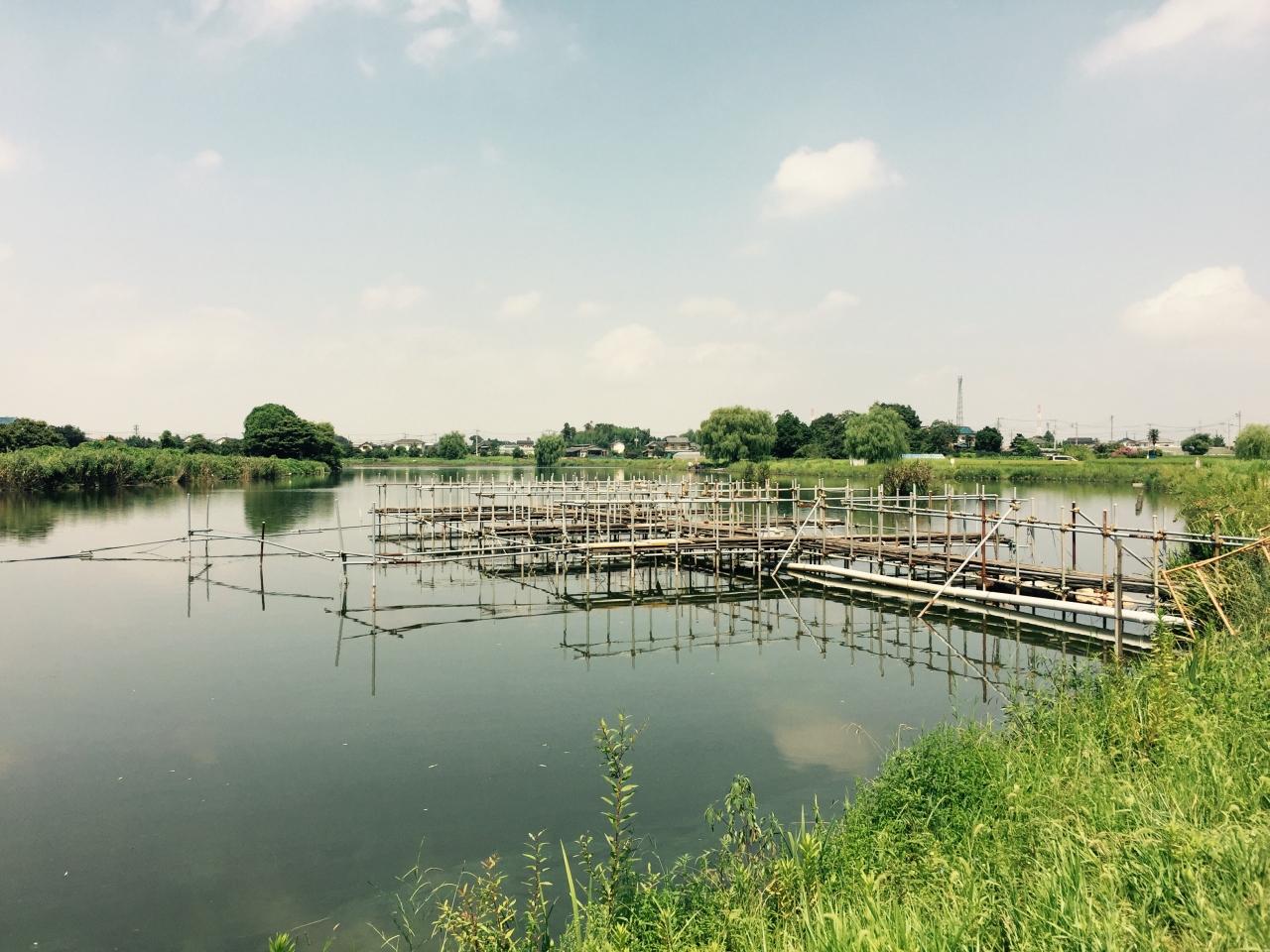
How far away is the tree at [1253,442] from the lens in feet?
198

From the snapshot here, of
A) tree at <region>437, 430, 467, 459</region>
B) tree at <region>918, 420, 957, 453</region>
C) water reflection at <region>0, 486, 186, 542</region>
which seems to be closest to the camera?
water reflection at <region>0, 486, 186, 542</region>

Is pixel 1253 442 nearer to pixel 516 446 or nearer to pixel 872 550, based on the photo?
pixel 872 550

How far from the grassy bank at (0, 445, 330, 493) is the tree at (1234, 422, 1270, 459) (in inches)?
3182

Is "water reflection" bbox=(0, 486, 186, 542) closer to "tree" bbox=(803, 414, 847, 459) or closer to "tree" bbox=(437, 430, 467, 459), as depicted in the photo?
"tree" bbox=(803, 414, 847, 459)

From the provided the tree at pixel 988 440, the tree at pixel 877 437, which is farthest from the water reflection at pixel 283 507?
the tree at pixel 988 440

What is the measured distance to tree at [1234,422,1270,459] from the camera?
60312 millimetres

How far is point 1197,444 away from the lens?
84000mm

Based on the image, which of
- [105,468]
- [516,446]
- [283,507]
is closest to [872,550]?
[283,507]

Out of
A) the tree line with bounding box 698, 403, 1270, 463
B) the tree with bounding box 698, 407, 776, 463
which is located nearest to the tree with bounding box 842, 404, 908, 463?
the tree line with bounding box 698, 403, 1270, 463

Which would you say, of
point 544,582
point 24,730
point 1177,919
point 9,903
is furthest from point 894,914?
point 544,582

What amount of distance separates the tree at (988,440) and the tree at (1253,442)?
101 feet

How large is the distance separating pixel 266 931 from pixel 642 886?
133 inches

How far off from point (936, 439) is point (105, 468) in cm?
8017

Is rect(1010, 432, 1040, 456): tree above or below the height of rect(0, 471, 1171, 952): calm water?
above
